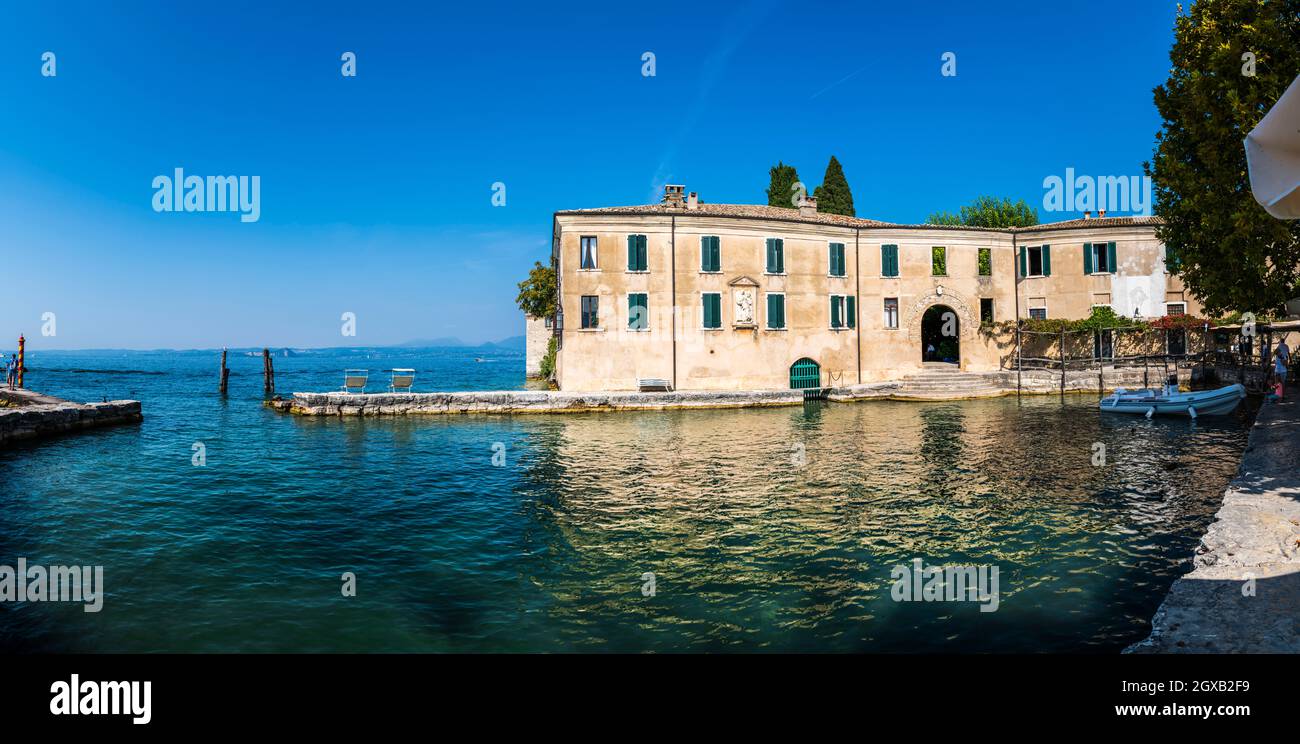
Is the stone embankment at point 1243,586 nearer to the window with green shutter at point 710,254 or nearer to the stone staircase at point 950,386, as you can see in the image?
the stone staircase at point 950,386

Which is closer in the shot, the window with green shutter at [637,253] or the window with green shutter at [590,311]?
the window with green shutter at [590,311]

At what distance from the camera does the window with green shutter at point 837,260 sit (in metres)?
33.1

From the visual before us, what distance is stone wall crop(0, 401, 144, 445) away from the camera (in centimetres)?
1945

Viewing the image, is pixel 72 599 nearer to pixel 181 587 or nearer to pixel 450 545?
pixel 181 587

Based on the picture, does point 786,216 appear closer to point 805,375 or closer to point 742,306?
point 742,306

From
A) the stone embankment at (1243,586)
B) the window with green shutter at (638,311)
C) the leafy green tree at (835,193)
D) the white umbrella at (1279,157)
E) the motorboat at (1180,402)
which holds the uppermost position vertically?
the leafy green tree at (835,193)

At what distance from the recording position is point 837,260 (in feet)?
109

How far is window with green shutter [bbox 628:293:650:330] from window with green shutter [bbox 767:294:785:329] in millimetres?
6250

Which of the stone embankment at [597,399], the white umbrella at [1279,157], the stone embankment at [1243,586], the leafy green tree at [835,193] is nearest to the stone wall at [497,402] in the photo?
the stone embankment at [597,399]

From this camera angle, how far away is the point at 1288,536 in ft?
22.9

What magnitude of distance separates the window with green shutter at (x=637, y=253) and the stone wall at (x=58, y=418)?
70.3 feet

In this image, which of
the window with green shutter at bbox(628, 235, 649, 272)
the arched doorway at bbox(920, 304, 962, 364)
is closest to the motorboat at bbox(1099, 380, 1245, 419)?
the arched doorway at bbox(920, 304, 962, 364)

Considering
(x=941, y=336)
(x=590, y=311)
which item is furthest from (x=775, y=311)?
(x=941, y=336)

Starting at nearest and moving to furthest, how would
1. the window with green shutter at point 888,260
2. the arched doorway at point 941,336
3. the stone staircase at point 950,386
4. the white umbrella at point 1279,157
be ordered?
1. the white umbrella at point 1279,157
2. the stone staircase at point 950,386
3. the window with green shutter at point 888,260
4. the arched doorway at point 941,336
